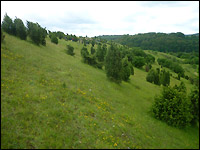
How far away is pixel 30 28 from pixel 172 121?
4725 cm

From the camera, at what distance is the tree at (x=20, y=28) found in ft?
115

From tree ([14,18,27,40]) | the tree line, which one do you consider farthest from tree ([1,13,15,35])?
tree ([14,18,27,40])

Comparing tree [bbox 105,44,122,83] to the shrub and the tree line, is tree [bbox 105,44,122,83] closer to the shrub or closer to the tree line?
the shrub

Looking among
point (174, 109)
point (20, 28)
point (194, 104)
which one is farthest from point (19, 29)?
point (194, 104)

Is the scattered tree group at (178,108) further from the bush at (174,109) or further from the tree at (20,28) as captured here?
the tree at (20,28)

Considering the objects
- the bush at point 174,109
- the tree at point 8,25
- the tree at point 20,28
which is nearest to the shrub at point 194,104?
the bush at point 174,109

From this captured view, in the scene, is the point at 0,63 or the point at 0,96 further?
the point at 0,63

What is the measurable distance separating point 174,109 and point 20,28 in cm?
4524

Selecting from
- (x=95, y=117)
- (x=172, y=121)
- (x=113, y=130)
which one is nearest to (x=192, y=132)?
(x=172, y=121)

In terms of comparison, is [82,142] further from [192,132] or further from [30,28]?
[30,28]

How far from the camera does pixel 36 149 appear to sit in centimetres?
711

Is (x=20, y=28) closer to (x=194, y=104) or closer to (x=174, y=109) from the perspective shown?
(x=174, y=109)

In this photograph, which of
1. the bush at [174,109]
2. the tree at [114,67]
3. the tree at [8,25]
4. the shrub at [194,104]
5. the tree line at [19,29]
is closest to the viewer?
the bush at [174,109]

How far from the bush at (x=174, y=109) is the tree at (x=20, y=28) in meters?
42.3
